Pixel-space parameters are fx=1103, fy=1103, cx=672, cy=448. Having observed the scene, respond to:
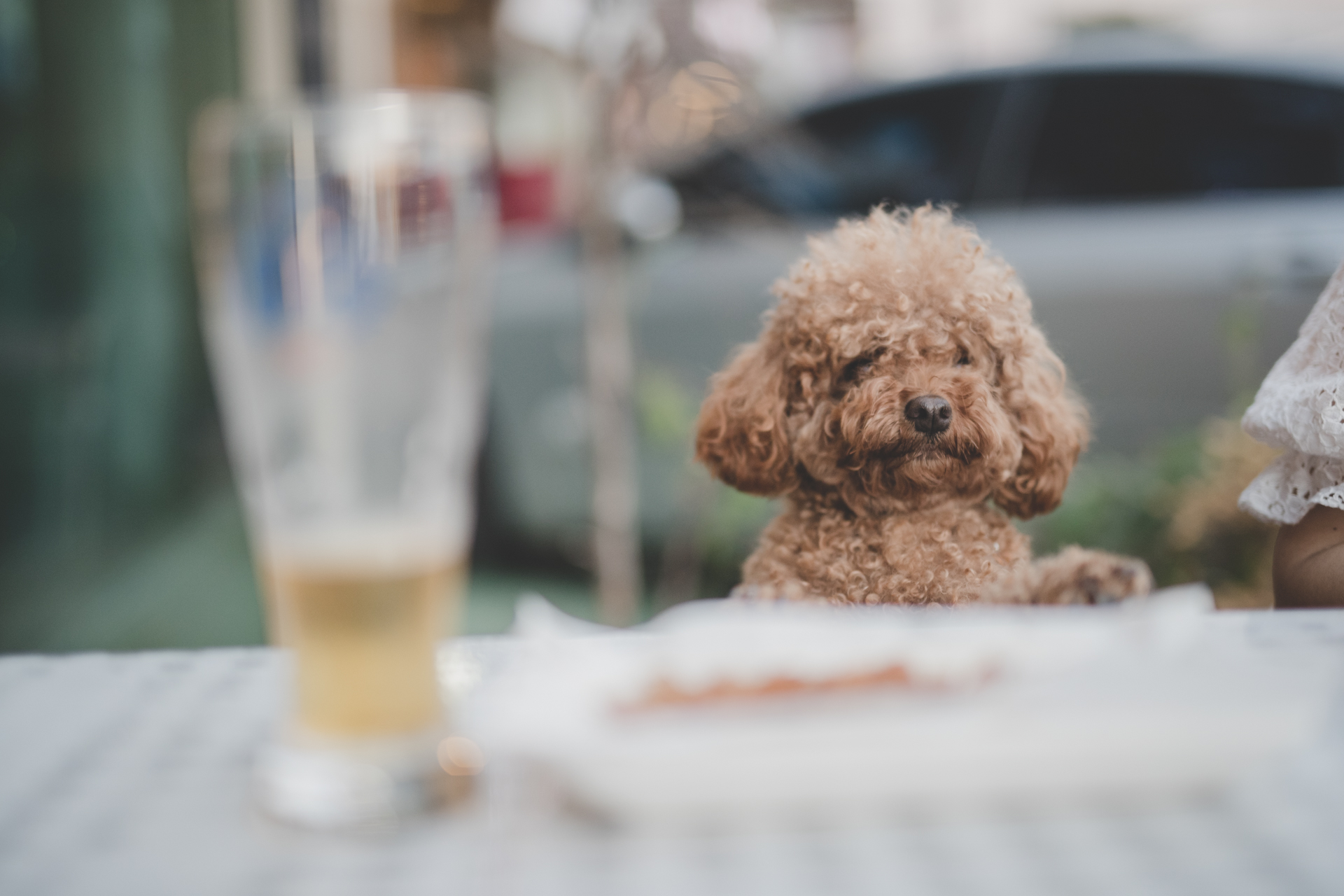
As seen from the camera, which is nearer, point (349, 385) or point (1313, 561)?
point (349, 385)

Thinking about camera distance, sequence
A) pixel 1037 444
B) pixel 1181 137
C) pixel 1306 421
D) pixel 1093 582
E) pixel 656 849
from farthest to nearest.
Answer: pixel 1181 137 < pixel 1037 444 < pixel 1306 421 < pixel 1093 582 < pixel 656 849

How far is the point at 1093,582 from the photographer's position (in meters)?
0.90

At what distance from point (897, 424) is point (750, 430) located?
212 millimetres

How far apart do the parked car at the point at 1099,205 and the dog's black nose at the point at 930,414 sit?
3.66ft

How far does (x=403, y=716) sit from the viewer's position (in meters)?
0.61

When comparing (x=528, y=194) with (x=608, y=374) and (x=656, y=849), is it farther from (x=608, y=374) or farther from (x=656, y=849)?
(x=656, y=849)

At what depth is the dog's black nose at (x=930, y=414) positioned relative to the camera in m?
1.32

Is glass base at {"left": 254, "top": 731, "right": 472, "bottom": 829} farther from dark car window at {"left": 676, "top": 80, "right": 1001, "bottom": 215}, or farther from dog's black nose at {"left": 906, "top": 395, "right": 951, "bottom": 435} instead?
dark car window at {"left": 676, "top": 80, "right": 1001, "bottom": 215}

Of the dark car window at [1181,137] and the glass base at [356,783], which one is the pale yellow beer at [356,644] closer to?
the glass base at [356,783]

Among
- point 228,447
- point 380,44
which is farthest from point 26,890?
point 380,44

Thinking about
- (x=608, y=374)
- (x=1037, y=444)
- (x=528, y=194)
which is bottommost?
(x=608, y=374)

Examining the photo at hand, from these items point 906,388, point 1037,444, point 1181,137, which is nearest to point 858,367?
point 906,388

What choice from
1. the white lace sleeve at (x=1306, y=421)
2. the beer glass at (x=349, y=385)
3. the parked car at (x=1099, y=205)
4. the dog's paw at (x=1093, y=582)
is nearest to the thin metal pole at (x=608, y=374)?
the parked car at (x=1099, y=205)

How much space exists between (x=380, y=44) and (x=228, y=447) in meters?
2.67
